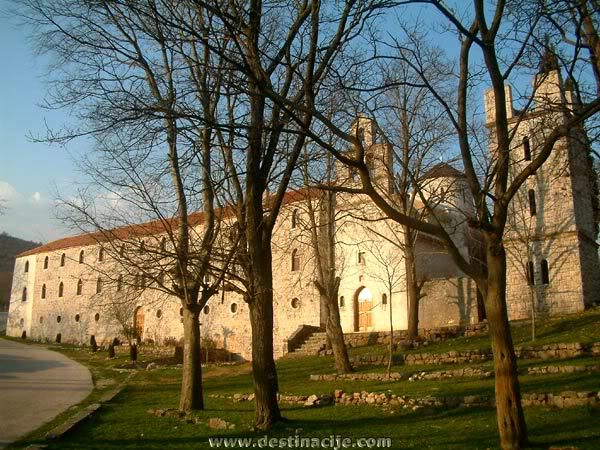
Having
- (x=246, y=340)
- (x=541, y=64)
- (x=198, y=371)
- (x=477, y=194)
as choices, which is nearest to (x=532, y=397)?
(x=477, y=194)

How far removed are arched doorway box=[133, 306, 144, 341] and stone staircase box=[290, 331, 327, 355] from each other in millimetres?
18216

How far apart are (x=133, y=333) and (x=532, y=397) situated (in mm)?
33550

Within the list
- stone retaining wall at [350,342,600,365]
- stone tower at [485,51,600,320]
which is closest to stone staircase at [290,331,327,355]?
stone retaining wall at [350,342,600,365]

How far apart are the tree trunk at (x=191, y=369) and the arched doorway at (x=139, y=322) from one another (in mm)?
31094

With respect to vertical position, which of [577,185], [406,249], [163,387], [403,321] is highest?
[577,185]

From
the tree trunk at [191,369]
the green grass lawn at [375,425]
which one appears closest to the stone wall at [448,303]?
the green grass lawn at [375,425]

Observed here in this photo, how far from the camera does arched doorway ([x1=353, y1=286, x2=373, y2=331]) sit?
97.6 ft

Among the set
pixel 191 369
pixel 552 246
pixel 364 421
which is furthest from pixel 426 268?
pixel 364 421

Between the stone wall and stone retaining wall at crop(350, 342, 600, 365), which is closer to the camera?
stone retaining wall at crop(350, 342, 600, 365)

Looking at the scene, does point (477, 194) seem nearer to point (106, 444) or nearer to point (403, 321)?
point (106, 444)

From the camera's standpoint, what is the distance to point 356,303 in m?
30.5

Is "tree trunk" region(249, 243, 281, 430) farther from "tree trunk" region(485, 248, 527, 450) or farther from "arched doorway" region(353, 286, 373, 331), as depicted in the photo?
"arched doorway" region(353, 286, 373, 331)

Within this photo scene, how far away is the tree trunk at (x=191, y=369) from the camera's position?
39.5ft

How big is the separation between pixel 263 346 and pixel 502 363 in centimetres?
404
